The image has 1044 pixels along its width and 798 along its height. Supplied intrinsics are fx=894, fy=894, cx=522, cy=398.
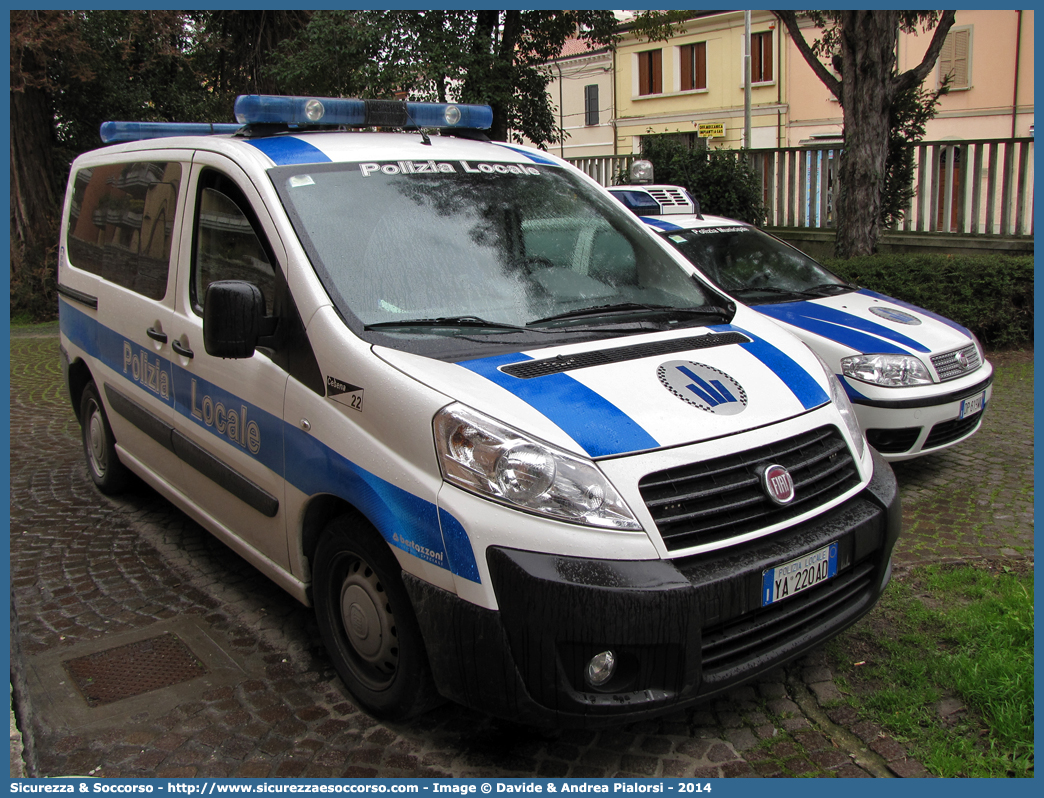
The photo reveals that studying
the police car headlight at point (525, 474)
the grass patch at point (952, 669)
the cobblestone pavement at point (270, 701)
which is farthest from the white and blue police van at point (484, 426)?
the grass patch at point (952, 669)

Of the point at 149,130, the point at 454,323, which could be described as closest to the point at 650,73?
the point at 149,130

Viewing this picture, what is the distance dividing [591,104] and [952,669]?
41097 mm

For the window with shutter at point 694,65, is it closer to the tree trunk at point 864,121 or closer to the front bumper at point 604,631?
the tree trunk at point 864,121

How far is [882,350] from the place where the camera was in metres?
5.32

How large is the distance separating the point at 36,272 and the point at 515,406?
1461 centimetres

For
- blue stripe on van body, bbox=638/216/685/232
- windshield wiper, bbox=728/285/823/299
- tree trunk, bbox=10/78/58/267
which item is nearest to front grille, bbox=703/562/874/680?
windshield wiper, bbox=728/285/823/299

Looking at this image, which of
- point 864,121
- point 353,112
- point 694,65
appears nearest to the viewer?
point 353,112

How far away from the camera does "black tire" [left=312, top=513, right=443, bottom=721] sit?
9.11 feet

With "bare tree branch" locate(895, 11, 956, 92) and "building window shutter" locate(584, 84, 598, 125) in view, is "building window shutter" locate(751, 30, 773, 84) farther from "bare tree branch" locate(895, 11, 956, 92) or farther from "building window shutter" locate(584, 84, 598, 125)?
"bare tree branch" locate(895, 11, 956, 92)

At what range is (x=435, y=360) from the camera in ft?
9.36

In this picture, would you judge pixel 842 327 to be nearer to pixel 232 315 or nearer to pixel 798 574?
pixel 798 574

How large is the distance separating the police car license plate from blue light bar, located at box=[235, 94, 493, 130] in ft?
8.86

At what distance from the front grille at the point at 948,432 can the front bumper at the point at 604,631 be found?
304 cm

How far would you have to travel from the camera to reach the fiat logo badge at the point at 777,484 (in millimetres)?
2713
